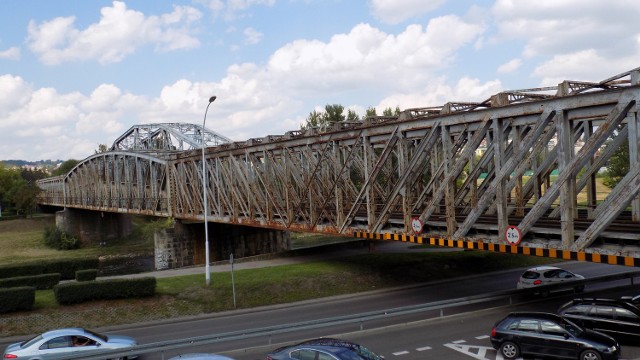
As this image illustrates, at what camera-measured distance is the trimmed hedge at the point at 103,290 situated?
24188 millimetres

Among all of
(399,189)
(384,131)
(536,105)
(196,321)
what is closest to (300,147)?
(384,131)

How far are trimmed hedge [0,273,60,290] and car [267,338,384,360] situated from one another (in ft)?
66.0

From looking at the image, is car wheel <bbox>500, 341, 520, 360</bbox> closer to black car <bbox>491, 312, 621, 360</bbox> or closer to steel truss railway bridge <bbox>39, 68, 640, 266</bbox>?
black car <bbox>491, 312, 621, 360</bbox>

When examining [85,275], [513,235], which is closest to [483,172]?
[513,235]

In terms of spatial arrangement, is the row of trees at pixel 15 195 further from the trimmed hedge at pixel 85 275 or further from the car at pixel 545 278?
the car at pixel 545 278

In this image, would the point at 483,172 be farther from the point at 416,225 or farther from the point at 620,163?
the point at 620,163

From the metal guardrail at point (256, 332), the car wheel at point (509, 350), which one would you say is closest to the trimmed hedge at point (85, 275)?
the metal guardrail at point (256, 332)

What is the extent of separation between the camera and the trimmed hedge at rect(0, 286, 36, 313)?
2281 centimetres

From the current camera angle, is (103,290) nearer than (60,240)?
Yes

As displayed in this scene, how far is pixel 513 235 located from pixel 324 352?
8.21 m

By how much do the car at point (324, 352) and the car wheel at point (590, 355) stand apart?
5.79 meters

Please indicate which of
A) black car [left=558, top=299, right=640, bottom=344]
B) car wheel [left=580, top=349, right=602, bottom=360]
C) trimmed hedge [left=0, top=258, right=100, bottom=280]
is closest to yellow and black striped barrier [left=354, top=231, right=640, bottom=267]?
black car [left=558, top=299, right=640, bottom=344]

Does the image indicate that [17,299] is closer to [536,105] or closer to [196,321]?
[196,321]

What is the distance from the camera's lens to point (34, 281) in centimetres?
2817
